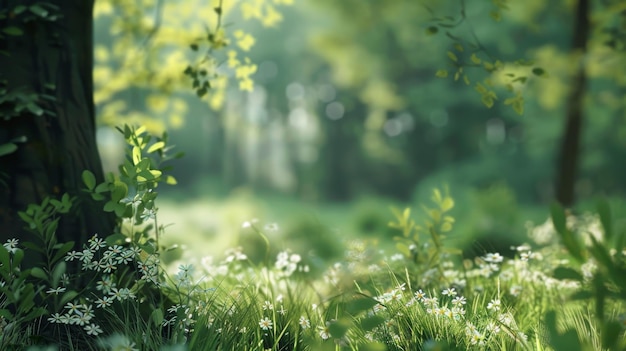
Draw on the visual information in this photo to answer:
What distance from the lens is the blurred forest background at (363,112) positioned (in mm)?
6301

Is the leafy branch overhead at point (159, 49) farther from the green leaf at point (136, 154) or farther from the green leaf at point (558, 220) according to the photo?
the green leaf at point (558, 220)

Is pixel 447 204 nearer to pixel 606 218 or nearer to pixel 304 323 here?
pixel 304 323

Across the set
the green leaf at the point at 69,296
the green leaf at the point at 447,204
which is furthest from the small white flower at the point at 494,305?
the green leaf at the point at 69,296

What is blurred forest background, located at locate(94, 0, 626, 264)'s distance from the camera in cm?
630

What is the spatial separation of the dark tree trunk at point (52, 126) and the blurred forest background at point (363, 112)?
102cm

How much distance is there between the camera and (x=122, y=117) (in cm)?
712

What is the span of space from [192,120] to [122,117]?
32.3 m

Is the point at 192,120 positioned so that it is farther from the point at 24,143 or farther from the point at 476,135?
the point at 24,143

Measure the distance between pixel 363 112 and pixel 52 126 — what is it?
28.9 meters

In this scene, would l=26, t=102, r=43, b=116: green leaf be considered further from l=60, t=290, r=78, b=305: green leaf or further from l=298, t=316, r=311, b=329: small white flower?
l=298, t=316, r=311, b=329: small white flower

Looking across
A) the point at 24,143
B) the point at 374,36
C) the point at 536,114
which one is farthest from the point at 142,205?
the point at 374,36

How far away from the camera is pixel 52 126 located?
331 cm

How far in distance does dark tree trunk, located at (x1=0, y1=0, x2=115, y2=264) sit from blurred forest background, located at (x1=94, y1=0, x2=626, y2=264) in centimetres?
102

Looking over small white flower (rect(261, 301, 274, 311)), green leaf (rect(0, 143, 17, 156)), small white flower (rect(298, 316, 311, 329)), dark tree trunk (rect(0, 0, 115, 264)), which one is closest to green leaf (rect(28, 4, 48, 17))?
dark tree trunk (rect(0, 0, 115, 264))
